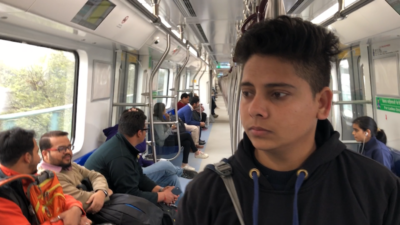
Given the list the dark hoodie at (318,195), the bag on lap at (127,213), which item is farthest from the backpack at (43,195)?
the dark hoodie at (318,195)

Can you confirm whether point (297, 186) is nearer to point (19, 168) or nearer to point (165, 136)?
point (19, 168)

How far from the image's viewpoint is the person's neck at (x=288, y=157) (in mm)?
808

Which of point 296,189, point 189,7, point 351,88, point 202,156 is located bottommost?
point 202,156

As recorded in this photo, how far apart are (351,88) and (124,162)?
400 centimetres

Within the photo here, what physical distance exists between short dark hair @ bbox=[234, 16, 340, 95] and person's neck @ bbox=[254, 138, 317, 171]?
0.18 meters

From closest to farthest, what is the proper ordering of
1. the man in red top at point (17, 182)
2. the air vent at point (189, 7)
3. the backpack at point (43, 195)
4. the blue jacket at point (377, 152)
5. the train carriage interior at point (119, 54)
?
the man in red top at point (17, 182) < the backpack at point (43, 195) < the train carriage interior at point (119, 54) < the blue jacket at point (377, 152) < the air vent at point (189, 7)

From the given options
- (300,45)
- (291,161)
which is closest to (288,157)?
(291,161)

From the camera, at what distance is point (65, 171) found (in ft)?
7.38

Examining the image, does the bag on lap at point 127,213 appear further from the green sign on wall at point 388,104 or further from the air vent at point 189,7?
the green sign on wall at point 388,104

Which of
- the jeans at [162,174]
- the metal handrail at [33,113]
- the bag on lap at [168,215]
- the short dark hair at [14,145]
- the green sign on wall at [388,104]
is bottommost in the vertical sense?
the bag on lap at [168,215]

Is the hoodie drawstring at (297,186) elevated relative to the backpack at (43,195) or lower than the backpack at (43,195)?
elevated

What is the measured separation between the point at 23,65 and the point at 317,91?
9.27 feet

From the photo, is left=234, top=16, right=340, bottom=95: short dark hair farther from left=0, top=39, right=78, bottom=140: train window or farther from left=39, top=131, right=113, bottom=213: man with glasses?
left=0, top=39, right=78, bottom=140: train window

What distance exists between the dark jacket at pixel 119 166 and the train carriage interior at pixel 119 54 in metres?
0.66
